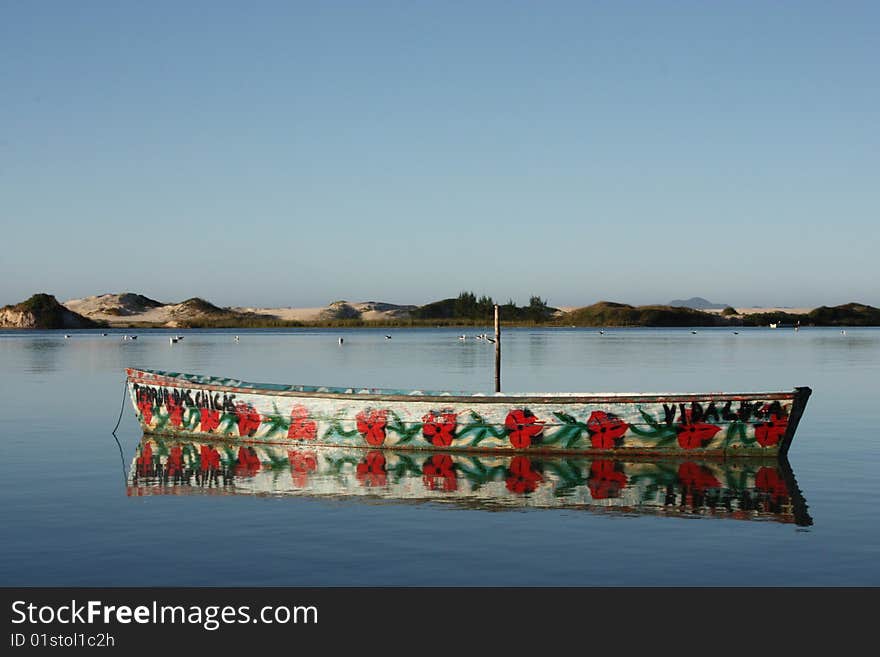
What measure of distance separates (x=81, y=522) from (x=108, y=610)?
5756 millimetres

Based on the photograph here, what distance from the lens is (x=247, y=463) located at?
2502 cm

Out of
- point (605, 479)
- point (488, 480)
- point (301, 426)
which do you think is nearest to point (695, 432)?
point (605, 479)

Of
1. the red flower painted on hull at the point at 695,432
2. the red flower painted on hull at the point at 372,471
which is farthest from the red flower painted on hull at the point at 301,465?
the red flower painted on hull at the point at 695,432

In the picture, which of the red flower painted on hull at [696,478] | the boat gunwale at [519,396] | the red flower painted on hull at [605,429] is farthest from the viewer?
the red flower painted on hull at [605,429]

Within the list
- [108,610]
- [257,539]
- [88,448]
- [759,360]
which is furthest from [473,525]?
[759,360]

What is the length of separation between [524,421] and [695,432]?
432 centimetres

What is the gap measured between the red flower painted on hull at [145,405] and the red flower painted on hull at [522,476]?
1230 cm

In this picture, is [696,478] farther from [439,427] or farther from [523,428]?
[439,427]

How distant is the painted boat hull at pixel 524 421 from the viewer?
24312mm

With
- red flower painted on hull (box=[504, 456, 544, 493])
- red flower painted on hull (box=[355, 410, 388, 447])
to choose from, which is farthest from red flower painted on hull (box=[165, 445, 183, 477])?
red flower painted on hull (box=[504, 456, 544, 493])

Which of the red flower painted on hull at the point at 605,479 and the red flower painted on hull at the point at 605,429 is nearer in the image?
the red flower painted on hull at the point at 605,479

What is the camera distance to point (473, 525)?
16859mm

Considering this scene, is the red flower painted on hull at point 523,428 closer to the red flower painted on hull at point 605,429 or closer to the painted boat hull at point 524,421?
the painted boat hull at point 524,421

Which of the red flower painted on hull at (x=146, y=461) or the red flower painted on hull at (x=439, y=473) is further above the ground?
the red flower painted on hull at (x=439, y=473)
